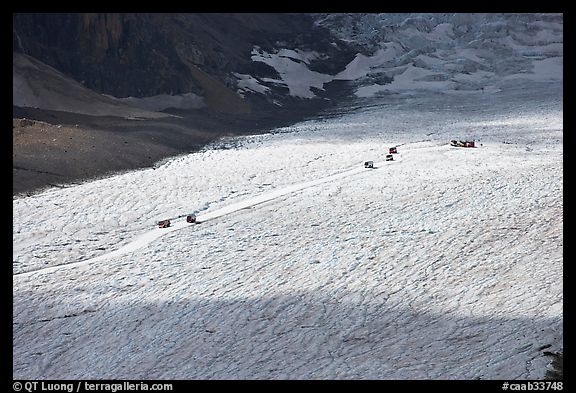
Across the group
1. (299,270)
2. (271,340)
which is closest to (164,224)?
(299,270)

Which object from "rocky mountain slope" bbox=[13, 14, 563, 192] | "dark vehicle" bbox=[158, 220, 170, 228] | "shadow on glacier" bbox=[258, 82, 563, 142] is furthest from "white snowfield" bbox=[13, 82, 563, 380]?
"shadow on glacier" bbox=[258, 82, 563, 142]

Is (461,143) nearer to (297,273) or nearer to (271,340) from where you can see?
(297,273)

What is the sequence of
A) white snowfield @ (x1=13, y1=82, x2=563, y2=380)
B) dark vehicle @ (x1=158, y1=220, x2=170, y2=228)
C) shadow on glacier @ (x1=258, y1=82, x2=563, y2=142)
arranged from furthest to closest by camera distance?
shadow on glacier @ (x1=258, y1=82, x2=563, y2=142) < dark vehicle @ (x1=158, y1=220, x2=170, y2=228) < white snowfield @ (x1=13, y1=82, x2=563, y2=380)

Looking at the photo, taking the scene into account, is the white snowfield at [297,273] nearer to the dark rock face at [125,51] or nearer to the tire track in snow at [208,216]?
the tire track in snow at [208,216]

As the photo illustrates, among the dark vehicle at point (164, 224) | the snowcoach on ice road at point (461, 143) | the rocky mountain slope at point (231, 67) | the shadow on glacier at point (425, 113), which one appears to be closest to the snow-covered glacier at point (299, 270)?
the dark vehicle at point (164, 224)

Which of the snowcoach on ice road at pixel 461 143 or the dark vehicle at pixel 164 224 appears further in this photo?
the snowcoach on ice road at pixel 461 143

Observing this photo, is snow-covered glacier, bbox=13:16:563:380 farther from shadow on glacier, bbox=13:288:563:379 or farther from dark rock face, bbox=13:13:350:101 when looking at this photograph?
dark rock face, bbox=13:13:350:101
